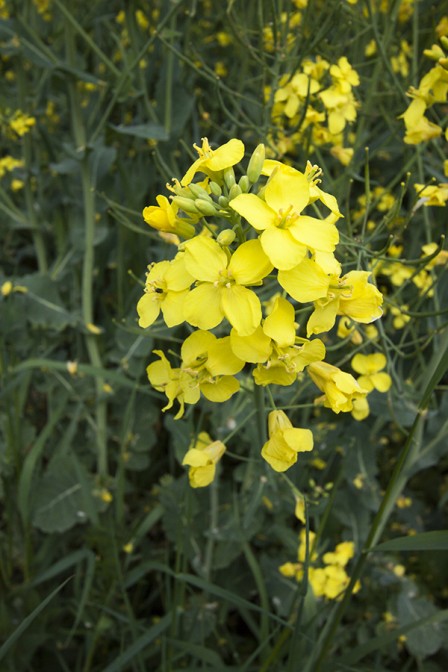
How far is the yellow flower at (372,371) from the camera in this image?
46.6 inches

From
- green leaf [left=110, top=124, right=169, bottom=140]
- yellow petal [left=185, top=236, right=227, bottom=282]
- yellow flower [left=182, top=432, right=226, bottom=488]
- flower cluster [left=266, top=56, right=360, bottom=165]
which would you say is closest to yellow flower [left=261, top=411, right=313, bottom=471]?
yellow flower [left=182, top=432, right=226, bottom=488]

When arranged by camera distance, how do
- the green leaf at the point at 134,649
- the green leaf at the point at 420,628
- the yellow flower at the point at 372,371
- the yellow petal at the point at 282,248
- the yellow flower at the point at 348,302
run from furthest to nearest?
the green leaf at the point at 420,628 < the yellow flower at the point at 372,371 < the green leaf at the point at 134,649 < the yellow flower at the point at 348,302 < the yellow petal at the point at 282,248

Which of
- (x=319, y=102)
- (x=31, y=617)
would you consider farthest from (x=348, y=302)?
(x=319, y=102)

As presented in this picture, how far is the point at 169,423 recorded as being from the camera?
1385 mm

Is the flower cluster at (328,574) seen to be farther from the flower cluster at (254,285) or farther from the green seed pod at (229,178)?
the green seed pod at (229,178)

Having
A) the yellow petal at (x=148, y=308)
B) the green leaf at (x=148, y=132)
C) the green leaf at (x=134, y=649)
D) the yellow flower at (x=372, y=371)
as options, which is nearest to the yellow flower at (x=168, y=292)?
the yellow petal at (x=148, y=308)

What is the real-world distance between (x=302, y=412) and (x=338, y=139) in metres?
0.65

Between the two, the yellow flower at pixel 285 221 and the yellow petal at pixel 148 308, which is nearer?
the yellow flower at pixel 285 221

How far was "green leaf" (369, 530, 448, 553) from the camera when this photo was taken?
841 mm

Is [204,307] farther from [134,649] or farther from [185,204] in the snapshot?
[134,649]

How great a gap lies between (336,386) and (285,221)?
0.23 metres

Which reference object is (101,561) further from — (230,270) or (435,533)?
(230,270)

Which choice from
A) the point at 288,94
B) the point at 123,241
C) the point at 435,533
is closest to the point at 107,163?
the point at 123,241

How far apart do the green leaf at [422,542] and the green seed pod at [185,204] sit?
509 millimetres
